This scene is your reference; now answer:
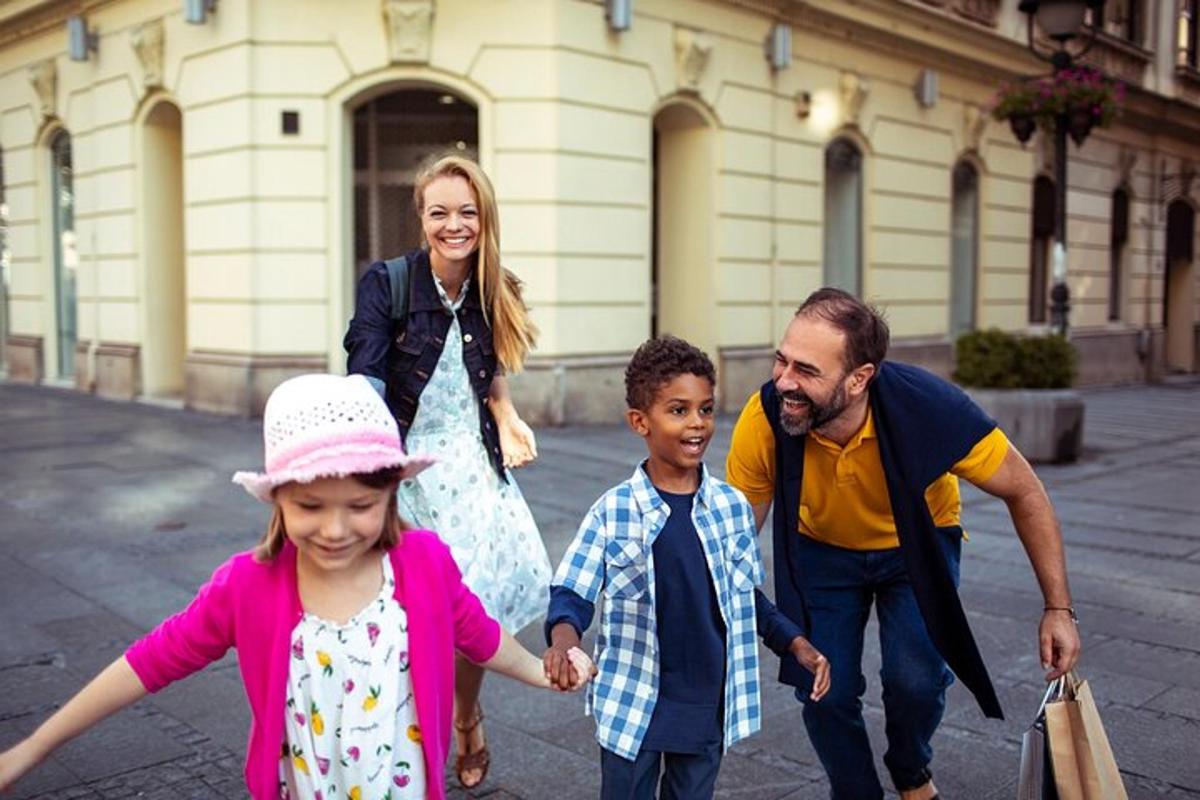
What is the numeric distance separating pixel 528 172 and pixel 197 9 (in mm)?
3782

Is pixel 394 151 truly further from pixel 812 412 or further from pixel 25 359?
pixel 812 412

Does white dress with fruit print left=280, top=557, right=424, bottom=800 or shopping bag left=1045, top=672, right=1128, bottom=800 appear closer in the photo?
white dress with fruit print left=280, top=557, right=424, bottom=800

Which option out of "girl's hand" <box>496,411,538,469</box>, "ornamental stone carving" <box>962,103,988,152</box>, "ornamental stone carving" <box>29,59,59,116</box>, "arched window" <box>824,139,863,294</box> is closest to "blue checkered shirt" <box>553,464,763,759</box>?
"girl's hand" <box>496,411,538,469</box>

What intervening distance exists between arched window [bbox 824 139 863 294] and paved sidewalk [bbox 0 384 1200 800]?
5.81 m

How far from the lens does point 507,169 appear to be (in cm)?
1237

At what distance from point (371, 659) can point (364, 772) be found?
0.22 metres

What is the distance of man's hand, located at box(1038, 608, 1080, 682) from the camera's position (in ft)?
9.82

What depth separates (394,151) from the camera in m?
13.9

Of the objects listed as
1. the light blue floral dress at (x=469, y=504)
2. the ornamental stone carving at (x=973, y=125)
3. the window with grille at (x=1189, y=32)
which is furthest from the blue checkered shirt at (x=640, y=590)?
the window with grille at (x=1189, y=32)

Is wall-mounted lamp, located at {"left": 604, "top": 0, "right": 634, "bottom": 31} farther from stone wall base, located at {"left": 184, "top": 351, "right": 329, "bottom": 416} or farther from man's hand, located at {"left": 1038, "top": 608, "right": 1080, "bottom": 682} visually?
man's hand, located at {"left": 1038, "top": 608, "right": 1080, "bottom": 682}

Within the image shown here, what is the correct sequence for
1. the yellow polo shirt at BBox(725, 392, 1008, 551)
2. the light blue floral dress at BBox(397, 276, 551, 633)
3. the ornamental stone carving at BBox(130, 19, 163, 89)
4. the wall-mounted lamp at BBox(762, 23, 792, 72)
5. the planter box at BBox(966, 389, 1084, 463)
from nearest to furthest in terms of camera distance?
the yellow polo shirt at BBox(725, 392, 1008, 551) < the light blue floral dress at BBox(397, 276, 551, 633) < the planter box at BBox(966, 389, 1084, 463) < the ornamental stone carving at BBox(130, 19, 163, 89) < the wall-mounted lamp at BBox(762, 23, 792, 72)

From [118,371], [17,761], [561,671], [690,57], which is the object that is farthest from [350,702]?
[118,371]

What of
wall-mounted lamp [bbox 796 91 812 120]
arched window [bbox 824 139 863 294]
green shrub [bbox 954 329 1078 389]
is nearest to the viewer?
green shrub [bbox 954 329 1078 389]

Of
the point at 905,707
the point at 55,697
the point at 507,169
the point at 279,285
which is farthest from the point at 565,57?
the point at 905,707
